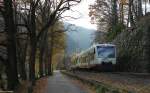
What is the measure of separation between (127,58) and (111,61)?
305 centimetres

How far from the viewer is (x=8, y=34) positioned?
25.8 metres

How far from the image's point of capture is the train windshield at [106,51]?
5647 cm

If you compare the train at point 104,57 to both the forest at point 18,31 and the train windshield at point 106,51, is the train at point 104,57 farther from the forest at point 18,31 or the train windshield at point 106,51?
the forest at point 18,31

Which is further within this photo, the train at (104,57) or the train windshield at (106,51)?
the train windshield at (106,51)

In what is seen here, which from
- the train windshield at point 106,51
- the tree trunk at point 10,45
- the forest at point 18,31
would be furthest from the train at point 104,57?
the tree trunk at point 10,45

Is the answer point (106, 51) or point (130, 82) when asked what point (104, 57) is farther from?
point (130, 82)

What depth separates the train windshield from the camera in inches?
2223

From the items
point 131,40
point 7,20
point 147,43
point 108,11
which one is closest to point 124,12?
point 108,11

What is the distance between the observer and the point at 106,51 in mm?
57094

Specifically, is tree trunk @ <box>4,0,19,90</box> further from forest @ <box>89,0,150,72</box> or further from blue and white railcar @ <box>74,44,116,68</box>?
blue and white railcar @ <box>74,44,116,68</box>

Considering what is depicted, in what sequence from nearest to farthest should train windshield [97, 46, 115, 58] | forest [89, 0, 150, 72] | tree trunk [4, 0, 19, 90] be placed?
tree trunk [4, 0, 19, 90] → forest [89, 0, 150, 72] → train windshield [97, 46, 115, 58]

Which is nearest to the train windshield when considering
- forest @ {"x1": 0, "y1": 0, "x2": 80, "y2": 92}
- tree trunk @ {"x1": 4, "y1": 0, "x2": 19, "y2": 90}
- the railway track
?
forest @ {"x1": 0, "y1": 0, "x2": 80, "y2": 92}

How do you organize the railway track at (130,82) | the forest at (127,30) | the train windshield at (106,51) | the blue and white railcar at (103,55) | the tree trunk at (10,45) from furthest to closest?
1. the train windshield at (106,51)
2. the blue and white railcar at (103,55)
3. the forest at (127,30)
4. the tree trunk at (10,45)
5. the railway track at (130,82)

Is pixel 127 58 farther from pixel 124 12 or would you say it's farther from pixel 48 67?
pixel 124 12
